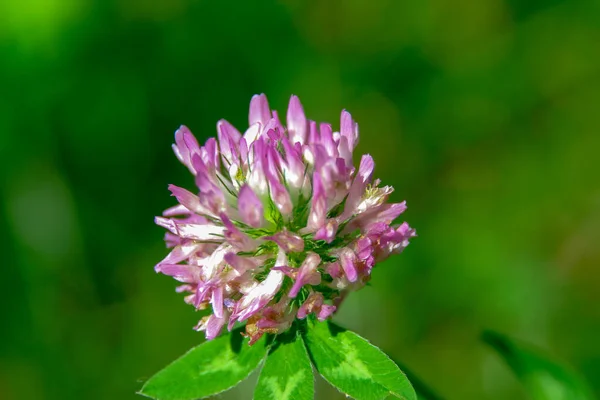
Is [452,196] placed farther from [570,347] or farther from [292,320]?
[292,320]

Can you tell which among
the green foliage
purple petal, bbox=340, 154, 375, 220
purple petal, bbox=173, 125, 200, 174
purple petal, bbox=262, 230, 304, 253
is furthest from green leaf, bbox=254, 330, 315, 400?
purple petal, bbox=173, 125, 200, 174

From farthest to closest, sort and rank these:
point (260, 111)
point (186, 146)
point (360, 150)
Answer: point (360, 150) < point (260, 111) < point (186, 146)

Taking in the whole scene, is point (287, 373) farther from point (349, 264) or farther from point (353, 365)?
point (349, 264)

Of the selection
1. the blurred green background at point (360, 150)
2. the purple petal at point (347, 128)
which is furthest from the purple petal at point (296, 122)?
the blurred green background at point (360, 150)

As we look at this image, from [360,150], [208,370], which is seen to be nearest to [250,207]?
[208,370]

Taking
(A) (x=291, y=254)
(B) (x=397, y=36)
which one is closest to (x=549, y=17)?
(B) (x=397, y=36)

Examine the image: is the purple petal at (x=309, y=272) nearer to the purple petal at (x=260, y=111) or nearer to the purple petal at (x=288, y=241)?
the purple petal at (x=288, y=241)

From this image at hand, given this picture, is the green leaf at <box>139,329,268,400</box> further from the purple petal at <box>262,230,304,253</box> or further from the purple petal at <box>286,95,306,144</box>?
the purple petal at <box>286,95,306,144</box>

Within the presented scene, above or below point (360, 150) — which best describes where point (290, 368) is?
above
